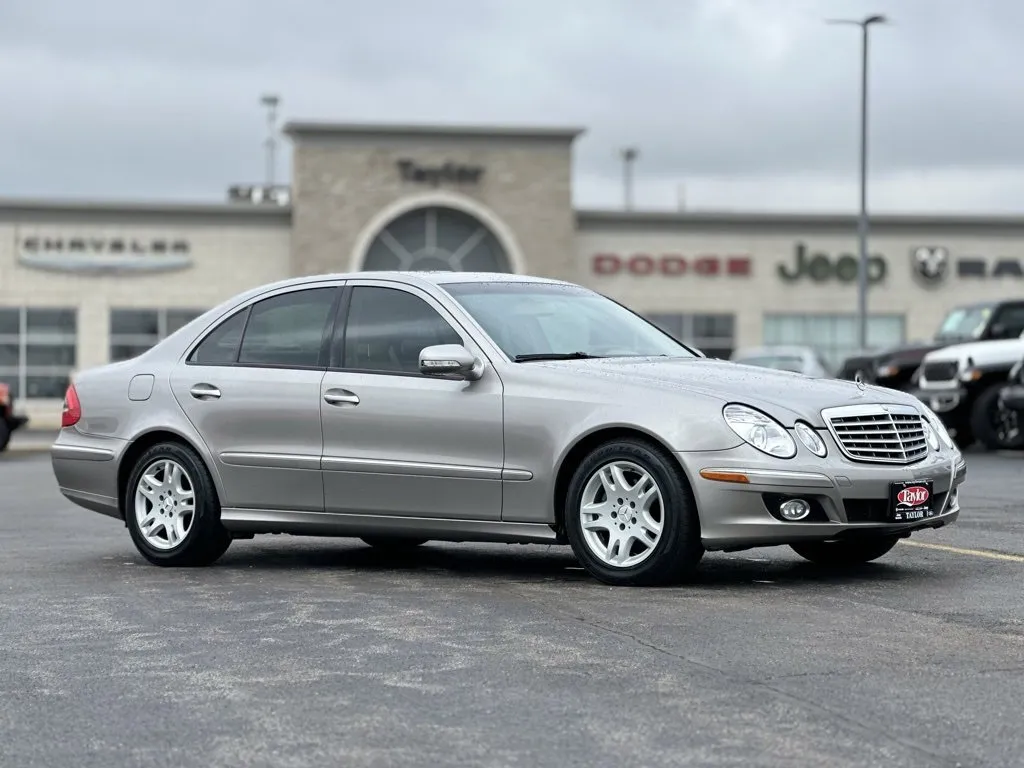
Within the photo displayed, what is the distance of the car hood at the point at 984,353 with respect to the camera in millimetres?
22359

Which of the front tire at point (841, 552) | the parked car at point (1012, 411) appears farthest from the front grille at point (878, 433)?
the parked car at point (1012, 411)

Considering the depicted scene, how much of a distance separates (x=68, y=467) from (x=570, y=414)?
137 inches

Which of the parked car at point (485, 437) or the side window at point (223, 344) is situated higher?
the side window at point (223, 344)

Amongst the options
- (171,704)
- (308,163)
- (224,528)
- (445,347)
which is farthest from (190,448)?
(308,163)

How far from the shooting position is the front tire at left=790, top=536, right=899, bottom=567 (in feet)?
30.3

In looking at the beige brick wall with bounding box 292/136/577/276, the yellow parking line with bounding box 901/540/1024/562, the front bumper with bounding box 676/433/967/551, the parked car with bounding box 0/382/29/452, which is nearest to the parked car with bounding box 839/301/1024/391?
the parked car with bounding box 0/382/29/452

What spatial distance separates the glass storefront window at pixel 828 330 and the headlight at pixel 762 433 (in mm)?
44061

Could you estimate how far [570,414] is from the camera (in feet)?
28.0

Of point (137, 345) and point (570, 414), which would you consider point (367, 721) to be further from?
point (137, 345)

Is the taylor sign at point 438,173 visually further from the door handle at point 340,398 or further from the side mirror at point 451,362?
the side mirror at point 451,362

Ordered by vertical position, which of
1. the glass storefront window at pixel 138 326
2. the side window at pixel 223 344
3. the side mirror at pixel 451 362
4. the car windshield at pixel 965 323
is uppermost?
the glass storefront window at pixel 138 326

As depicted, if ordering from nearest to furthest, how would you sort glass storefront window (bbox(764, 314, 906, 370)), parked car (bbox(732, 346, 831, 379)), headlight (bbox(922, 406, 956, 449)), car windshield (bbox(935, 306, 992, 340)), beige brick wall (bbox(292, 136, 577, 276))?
headlight (bbox(922, 406, 956, 449))
car windshield (bbox(935, 306, 992, 340))
parked car (bbox(732, 346, 831, 379))
beige brick wall (bbox(292, 136, 577, 276))
glass storefront window (bbox(764, 314, 906, 370))

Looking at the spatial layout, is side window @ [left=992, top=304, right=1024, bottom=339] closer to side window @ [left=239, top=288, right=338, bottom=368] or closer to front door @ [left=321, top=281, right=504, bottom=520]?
side window @ [left=239, top=288, right=338, bottom=368]

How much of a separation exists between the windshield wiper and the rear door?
3.68 feet
